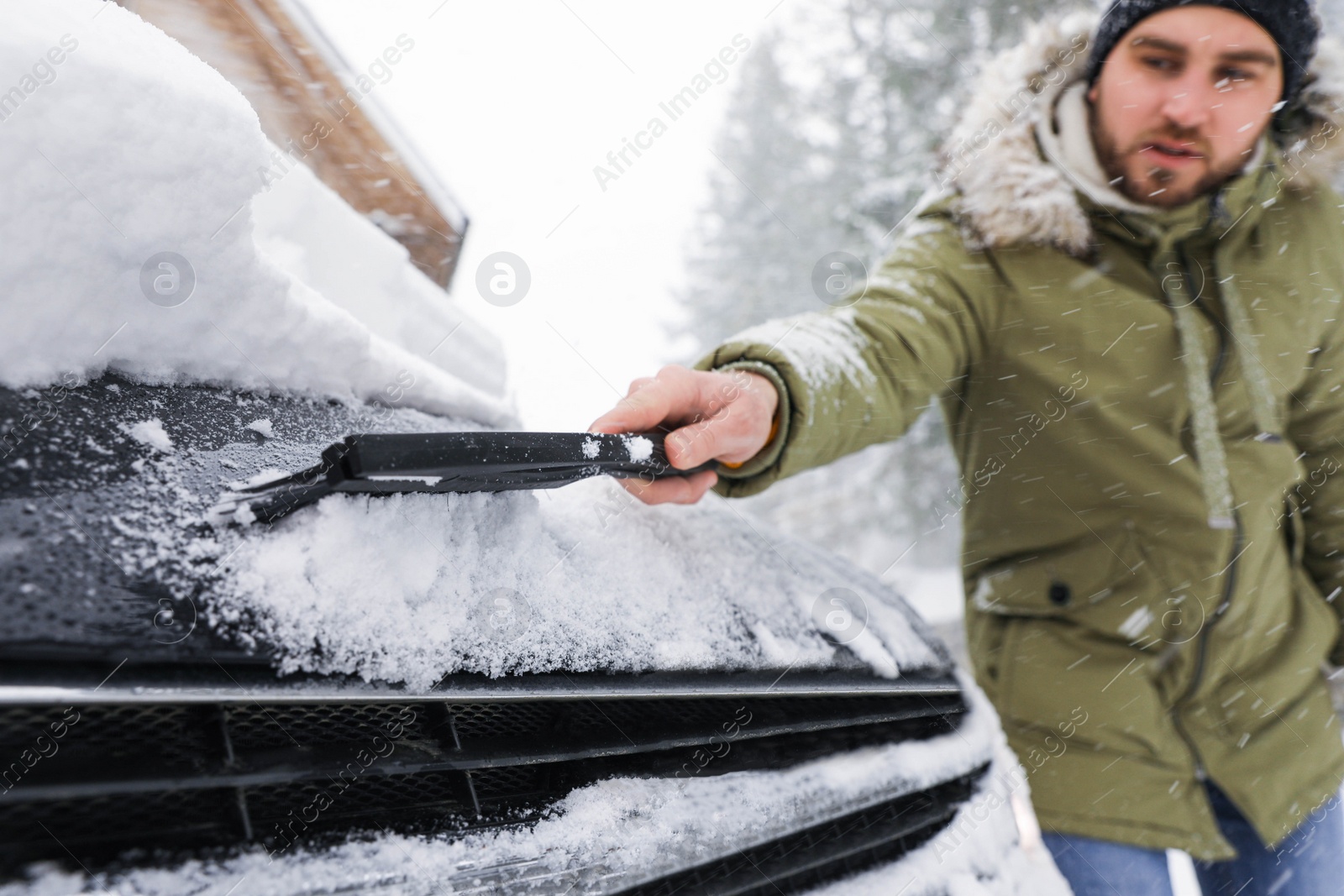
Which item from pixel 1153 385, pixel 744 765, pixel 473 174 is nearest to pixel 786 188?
pixel 473 174

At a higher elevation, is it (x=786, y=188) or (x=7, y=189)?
(x=786, y=188)

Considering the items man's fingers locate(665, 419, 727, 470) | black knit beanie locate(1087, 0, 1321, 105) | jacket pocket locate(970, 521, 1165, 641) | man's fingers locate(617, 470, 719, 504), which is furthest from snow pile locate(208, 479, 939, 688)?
black knit beanie locate(1087, 0, 1321, 105)

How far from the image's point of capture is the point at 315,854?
66 centimetres

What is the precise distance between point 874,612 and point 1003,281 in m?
0.94

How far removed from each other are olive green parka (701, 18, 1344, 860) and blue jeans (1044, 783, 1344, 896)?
5 centimetres

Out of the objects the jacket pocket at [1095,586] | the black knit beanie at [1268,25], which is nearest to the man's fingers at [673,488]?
the jacket pocket at [1095,586]

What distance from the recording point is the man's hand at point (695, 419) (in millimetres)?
1184

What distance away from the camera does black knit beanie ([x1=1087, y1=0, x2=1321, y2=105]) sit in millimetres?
1812

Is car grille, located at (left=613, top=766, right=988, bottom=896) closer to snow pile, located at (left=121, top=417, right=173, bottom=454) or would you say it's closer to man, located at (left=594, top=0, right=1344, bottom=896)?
man, located at (left=594, top=0, right=1344, bottom=896)

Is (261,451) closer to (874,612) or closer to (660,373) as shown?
(660,373)

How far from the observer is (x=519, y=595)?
2.89 feet

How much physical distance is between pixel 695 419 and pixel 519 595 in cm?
56

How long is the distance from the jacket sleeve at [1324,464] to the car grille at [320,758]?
179 centimetres

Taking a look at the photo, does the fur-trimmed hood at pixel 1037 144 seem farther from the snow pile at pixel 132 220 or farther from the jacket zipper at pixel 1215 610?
the snow pile at pixel 132 220
